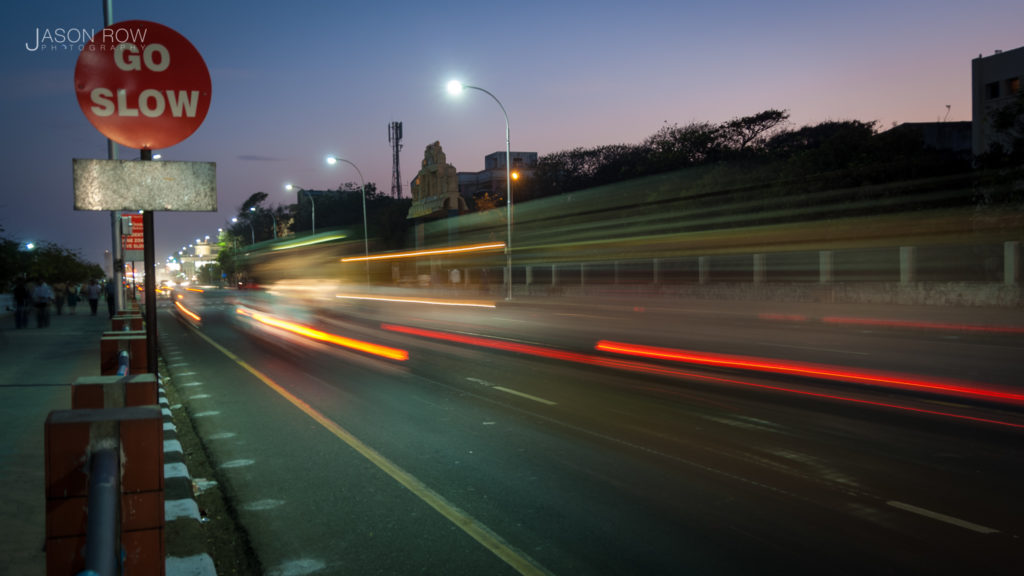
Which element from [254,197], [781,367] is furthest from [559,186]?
[254,197]

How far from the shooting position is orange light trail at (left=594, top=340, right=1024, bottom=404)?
9.42 m

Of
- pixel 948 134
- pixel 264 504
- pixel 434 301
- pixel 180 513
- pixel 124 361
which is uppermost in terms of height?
pixel 948 134

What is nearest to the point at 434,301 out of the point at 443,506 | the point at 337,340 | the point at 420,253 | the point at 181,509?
the point at 420,253

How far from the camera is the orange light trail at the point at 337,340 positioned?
48.9 feet

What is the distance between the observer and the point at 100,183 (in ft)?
14.5

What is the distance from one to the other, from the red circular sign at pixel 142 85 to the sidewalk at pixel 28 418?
2.58m

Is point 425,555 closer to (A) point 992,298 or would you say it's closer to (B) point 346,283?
(A) point 992,298

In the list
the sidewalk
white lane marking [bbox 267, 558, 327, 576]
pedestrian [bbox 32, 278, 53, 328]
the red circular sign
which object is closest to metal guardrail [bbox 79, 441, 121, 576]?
white lane marking [bbox 267, 558, 327, 576]

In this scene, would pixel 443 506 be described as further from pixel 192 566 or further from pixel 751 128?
pixel 751 128

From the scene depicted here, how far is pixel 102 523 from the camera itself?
6.72ft

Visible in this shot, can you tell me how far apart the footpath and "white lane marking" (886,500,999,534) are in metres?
4.61

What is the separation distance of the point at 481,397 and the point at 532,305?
76.2ft

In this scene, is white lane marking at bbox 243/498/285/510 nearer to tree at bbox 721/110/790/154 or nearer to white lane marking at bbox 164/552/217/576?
white lane marking at bbox 164/552/217/576

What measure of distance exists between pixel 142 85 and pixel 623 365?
941cm
